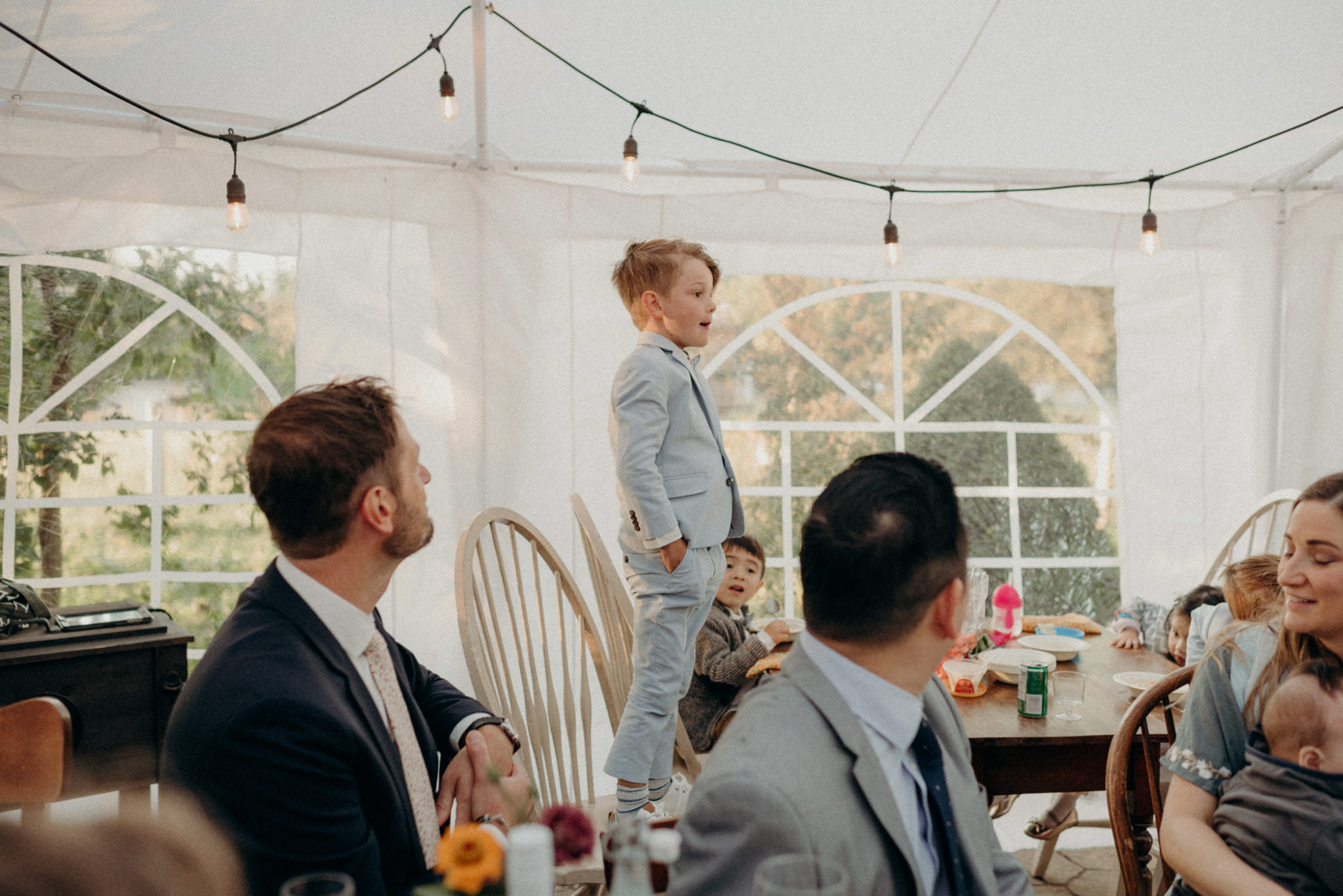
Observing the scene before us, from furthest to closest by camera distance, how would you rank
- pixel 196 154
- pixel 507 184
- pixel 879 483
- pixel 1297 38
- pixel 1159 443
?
pixel 1159 443 < pixel 507 184 < pixel 196 154 < pixel 1297 38 < pixel 879 483

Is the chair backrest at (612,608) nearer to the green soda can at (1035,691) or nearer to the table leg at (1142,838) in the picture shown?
the green soda can at (1035,691)

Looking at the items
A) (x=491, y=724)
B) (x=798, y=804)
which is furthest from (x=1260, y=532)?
(x=798, y=804)

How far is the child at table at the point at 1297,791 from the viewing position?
45.8 inches

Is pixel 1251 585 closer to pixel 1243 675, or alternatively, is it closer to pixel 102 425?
pixel 1243 675

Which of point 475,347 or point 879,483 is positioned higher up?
point 475,347

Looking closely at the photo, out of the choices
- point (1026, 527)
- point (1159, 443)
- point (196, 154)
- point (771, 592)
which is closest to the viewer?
point (196, 154)

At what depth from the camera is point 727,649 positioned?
253cm

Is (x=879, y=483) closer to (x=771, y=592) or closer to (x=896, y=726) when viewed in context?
(x=896, y=726)

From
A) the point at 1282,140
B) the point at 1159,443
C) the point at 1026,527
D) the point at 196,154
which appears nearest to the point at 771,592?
the point at 1026,527

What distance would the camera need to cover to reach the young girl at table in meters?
2.43

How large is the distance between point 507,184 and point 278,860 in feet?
9.12

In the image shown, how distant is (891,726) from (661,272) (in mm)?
1595

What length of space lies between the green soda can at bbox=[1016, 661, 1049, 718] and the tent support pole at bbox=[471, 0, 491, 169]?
2.30 metres

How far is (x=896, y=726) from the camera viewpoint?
0.95m
